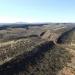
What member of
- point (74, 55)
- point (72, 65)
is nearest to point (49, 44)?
point (74, 55)

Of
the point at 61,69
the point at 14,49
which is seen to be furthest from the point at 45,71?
the point at 14,49

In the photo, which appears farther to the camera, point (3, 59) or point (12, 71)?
point (3, 59)

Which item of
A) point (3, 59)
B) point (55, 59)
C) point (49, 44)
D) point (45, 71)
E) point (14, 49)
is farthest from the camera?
point (49, 44)

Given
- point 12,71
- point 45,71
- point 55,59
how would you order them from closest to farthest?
1. point 12,71
2. point 45,71
3. point 55,59

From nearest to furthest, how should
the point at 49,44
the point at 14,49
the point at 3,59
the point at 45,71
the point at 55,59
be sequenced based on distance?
1. the point at 45,71
2. the point at 3,59
3. the point at 55,59
4. the point at 14,49
5. the point at 49,44

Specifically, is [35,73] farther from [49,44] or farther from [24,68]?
[49,44]

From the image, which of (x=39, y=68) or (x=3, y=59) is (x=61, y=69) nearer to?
(x=39, y=68)

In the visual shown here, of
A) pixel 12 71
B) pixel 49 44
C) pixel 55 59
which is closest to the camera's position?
pixel 12 71

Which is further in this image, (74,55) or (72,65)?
(74,55)
